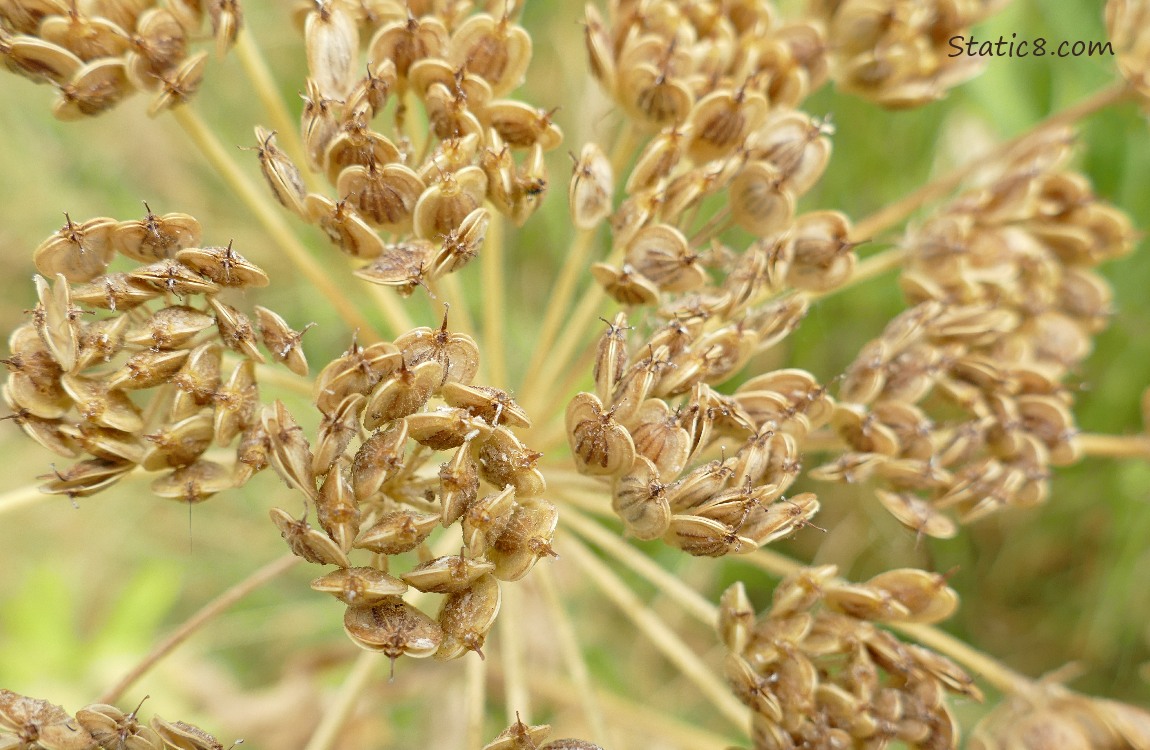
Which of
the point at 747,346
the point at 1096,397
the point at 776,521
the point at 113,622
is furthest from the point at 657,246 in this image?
the point at 113,622

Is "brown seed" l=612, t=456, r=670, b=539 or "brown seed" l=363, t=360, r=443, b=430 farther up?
"brown seed" l=363, t=360, r=443, b=430

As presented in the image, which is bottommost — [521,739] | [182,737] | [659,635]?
[659,635]

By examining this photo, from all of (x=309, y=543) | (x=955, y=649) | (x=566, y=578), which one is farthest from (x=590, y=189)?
Result: (x=566, y=578)

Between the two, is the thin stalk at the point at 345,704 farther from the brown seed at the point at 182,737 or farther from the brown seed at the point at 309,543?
the brown seed at the point at 309,543

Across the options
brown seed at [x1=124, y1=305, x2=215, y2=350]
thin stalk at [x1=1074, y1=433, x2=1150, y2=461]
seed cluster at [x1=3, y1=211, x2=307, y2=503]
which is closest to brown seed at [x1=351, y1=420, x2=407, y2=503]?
seed cluster at [x1=3, y1=211, x2=307, y2=503]

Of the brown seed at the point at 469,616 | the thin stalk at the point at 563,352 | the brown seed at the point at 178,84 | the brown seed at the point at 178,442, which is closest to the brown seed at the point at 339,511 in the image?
the brown seed at the point at 469,616

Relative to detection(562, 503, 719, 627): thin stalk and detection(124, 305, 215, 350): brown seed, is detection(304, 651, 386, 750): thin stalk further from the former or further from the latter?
detection(124, 305, 215, 350): brown seed

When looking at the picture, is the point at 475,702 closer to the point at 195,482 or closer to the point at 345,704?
A: the point at 345,704
